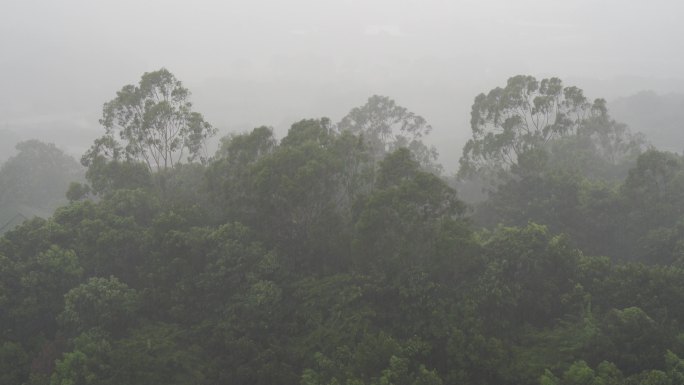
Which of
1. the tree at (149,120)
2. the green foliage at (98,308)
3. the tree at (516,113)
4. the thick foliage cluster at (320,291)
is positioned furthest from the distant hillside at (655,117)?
the green foliage at (98,308)

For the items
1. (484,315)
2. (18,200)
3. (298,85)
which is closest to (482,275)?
(484,315)

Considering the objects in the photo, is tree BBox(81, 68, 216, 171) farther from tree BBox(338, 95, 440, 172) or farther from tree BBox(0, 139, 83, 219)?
tree BBox(0, 139, 83, 219)

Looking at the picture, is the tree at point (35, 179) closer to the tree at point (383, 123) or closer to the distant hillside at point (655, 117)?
the tree at point (383, 123)

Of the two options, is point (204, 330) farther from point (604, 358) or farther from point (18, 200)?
point (18, 200)

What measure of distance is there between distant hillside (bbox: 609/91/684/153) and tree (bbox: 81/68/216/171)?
7130 cm

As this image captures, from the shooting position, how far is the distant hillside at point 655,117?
76.8m

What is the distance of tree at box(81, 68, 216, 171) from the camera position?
25.0m

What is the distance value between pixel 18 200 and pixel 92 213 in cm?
3095

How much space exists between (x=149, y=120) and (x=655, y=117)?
90.1 metres

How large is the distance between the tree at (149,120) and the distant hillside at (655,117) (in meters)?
71.3

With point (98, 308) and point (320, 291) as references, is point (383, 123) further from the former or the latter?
point (98, 308)

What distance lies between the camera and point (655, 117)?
87250mm

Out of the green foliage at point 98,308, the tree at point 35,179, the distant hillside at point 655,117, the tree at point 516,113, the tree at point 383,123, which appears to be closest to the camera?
the green foliage at point 98,308

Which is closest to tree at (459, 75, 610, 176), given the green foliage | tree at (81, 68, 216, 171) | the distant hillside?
tree at (81, 68, 216, 171)
